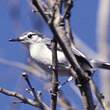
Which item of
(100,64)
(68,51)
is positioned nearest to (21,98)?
(68,51)

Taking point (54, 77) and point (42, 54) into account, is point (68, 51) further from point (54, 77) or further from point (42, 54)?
point (42, 54)

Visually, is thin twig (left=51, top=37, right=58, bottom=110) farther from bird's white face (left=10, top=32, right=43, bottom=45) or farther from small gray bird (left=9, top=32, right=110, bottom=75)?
bird's white face (left=10, top=32, right=43, bottom=45)

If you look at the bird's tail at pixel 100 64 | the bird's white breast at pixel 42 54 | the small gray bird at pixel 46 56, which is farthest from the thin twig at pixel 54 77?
the bird's tail at pixel 100 64

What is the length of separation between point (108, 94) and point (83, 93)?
0.50 m

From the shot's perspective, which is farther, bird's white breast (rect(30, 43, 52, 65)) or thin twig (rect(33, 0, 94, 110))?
bird's white breast (rect(30, 43, 52, 65))

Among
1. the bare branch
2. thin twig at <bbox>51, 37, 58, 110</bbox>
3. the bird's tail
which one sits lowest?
the bird's tail

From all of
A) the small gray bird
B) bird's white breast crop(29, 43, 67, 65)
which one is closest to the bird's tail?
the small gray bird

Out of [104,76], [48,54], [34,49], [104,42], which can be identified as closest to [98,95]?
[104,76]

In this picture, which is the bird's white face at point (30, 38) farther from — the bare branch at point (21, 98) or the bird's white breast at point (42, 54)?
the bare branch at point (21, 98)

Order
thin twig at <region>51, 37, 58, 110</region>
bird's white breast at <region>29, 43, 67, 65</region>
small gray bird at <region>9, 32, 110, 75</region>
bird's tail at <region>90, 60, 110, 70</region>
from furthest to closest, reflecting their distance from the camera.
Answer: bird's white breast at <region>29, 43, 67, 65</region> → bird's tail at <region>90, 60, 110, 70</region> → small gray bird at <region>9, 32, 110, 75</region> → thin twig at <region>51, 37, 58, 110</region>

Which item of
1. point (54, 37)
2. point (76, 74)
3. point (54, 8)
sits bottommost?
point (76, 74)

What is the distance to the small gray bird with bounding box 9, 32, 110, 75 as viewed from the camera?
2675 mm

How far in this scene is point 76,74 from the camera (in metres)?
1.80

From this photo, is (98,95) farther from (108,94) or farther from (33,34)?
(33,34)
